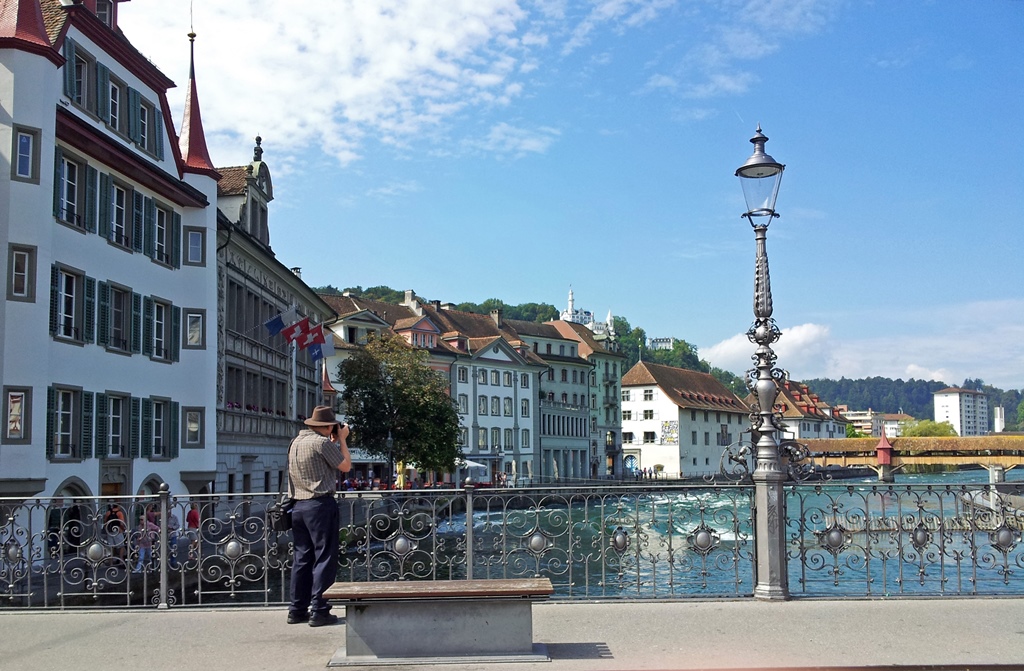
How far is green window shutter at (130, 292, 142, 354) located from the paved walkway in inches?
758

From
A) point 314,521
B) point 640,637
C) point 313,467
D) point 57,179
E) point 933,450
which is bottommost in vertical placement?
point 933,450

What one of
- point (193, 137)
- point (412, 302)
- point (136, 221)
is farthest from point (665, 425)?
point (136, 221)

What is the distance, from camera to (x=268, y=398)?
46.4 meters

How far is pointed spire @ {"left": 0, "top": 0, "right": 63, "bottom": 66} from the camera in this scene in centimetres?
2344

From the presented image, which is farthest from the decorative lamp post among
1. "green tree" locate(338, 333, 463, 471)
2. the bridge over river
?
the bridge over river

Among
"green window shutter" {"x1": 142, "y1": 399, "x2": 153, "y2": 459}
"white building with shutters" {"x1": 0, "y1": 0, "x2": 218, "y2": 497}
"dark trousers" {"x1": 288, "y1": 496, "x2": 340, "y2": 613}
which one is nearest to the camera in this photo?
"dark trousers" {"x1": 288, "y1": 496, "x2": 340, "y2": 613}

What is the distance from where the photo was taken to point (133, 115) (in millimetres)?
30219

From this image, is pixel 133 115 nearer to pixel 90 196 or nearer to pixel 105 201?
pixel 105 201

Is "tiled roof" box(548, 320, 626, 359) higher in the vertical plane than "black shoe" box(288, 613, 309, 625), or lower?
higher

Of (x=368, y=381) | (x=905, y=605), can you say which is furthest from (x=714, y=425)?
(x=905, y=605)

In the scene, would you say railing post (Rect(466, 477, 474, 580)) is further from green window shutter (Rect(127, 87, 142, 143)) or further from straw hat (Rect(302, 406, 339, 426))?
green window shutter (Rect(127, 87, 142, 143))

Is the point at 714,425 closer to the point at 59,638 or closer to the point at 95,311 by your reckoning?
the point at 95,311

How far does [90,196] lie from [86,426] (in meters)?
5.82

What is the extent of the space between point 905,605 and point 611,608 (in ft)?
9.79
